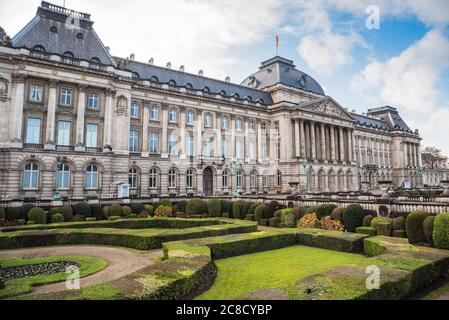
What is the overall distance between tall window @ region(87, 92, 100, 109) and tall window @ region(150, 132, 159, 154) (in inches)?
335

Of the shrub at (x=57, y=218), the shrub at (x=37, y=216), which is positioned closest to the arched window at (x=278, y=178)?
the shrub at (x=57, y=218)

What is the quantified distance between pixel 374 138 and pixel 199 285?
83426 millimetres

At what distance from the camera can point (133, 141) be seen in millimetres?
42469

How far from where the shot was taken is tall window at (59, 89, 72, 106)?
118 ft

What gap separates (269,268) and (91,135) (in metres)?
31.6

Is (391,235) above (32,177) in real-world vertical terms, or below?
below

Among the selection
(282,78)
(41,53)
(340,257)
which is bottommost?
(340,257)

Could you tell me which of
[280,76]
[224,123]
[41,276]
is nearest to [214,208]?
[41,276]

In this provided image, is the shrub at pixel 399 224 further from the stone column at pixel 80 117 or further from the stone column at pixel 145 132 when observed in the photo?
the stone column at pixel 145 132

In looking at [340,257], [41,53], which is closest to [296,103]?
[41,53]

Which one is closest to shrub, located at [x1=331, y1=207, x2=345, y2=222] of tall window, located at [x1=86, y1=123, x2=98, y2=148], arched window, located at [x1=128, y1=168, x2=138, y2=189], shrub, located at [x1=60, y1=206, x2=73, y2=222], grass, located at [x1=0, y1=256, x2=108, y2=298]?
grass, located at [x1=0, y1=256, x2=108, y2=298]

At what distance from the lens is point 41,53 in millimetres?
34344

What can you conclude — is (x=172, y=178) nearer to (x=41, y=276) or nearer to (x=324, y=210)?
(x=324, y=210)
